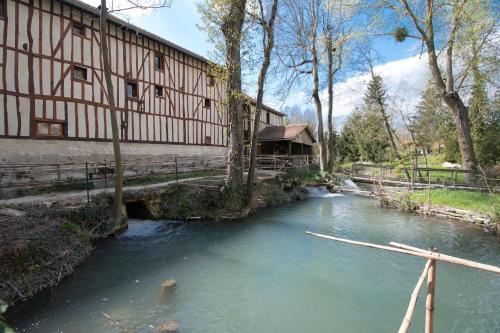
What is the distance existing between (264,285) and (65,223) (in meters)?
5.09

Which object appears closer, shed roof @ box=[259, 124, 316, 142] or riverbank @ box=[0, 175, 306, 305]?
riverbank @ box=[0, 175, 306, 305]

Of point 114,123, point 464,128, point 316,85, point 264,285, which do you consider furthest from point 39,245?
point 316,85

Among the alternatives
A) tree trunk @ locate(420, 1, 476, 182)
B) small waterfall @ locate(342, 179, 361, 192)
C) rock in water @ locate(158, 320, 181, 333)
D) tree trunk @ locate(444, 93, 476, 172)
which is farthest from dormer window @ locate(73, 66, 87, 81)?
tree trunk @ locate(444, 93, 476, 172)

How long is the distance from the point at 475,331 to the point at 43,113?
50.0 ft

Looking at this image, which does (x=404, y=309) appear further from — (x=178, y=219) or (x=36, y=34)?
(x=36, y=34)

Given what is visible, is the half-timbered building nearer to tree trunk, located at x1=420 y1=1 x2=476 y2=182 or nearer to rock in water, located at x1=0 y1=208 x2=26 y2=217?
rock in water, located at x1=0 y1=208 x2=26 y2=217

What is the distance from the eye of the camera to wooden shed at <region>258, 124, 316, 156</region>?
24.2m

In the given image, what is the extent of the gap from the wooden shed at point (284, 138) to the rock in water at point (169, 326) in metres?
19.9

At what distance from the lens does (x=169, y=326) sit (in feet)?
14.4

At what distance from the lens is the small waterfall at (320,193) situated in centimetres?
1738

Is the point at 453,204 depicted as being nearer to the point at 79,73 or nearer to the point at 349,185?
the point at 349,185

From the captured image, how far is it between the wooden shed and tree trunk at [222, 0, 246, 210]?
Answer: 12115 millimetres

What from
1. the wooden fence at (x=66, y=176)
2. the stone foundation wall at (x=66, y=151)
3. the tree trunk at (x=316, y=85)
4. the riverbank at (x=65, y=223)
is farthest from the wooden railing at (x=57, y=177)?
the tree trunk at (x=316, y=85)

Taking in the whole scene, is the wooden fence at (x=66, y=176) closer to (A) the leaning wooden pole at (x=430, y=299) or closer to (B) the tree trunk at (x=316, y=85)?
(A) the leaning wooden pole at (x=430, y=299)
